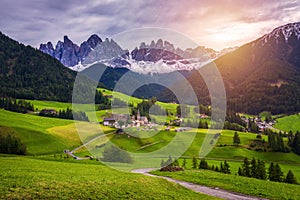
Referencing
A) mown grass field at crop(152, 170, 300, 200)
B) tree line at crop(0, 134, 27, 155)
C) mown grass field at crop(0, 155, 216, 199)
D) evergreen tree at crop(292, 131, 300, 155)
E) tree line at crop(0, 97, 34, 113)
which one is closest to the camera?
mown grass field at crop(0, 155, 216, 199)

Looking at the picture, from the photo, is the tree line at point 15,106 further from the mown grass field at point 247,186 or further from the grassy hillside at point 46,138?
the mown grass field at point 247,186

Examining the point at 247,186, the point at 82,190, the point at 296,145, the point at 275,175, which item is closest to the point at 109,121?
the point at 296,145

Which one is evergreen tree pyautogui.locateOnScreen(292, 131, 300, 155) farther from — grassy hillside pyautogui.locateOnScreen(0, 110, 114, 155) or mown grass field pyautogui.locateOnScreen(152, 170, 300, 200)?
mown grass field pyautogui.locateOnScreen(152, 170, 300, 200)

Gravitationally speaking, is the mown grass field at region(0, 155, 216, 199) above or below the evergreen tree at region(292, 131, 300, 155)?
above

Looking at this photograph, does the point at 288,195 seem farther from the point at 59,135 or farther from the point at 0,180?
the point at 59,135

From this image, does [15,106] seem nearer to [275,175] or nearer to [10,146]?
[10,146]

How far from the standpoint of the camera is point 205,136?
143m

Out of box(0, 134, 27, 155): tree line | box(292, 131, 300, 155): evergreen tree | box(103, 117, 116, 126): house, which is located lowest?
box(292, 131, 300, 155): evergreen tree

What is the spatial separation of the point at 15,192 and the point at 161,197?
13.4 metres

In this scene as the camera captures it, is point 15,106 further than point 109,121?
Yes

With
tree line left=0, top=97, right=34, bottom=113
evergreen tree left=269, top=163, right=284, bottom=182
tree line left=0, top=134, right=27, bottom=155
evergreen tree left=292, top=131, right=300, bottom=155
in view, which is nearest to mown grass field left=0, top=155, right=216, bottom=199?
evergreen tree left=269, top=163, right=284, bottom=182

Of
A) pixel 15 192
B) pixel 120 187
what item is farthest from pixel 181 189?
pixel 15 192

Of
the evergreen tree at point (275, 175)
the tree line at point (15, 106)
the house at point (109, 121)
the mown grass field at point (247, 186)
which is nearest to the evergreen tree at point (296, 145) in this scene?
the evergreen tree at point (275, 175)

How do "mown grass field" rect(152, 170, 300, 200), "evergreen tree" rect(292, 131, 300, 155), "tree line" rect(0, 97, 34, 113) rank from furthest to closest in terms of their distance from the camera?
"tree line" rect(0, 97, 34, 113) → "evergreen tree" rect(292, 131, 300, 155) → "mown grass field" rect(152, 170, 300, 200)
